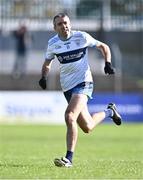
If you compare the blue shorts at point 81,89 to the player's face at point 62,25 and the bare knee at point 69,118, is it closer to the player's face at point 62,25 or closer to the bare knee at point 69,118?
the bare knee at point 69,118

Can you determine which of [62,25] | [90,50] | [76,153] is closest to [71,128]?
[62,25]

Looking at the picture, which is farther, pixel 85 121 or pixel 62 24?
pixel 85 121

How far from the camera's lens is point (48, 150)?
1927cm

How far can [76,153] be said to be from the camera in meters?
18.0

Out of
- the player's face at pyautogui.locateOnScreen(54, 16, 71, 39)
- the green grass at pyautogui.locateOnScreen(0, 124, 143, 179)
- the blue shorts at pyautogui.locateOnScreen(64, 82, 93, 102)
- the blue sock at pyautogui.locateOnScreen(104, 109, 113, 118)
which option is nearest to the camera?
the green grass at pyautogui.locateOnScreen(0, 124, 143, 179)

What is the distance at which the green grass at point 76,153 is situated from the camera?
39.6 feet

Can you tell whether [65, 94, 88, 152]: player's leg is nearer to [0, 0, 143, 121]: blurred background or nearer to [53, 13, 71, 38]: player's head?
[53, 13, 71, 38]: player's head

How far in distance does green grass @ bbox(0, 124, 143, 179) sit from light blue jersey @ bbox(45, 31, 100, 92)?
4.75 ft

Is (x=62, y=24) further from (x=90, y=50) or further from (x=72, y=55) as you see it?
(x=90, y=50)

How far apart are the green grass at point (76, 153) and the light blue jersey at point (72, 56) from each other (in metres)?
1.45

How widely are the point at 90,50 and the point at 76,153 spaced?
65.8 feet

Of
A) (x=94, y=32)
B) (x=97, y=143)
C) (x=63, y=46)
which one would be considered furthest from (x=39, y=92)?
(x=63, y=46)

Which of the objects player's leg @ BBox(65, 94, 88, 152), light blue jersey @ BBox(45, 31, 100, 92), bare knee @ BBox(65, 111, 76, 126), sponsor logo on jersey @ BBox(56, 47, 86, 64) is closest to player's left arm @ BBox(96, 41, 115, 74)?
light blue jersey @ BBox(45, 31, 100, 92)

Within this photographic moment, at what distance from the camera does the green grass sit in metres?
12.1
